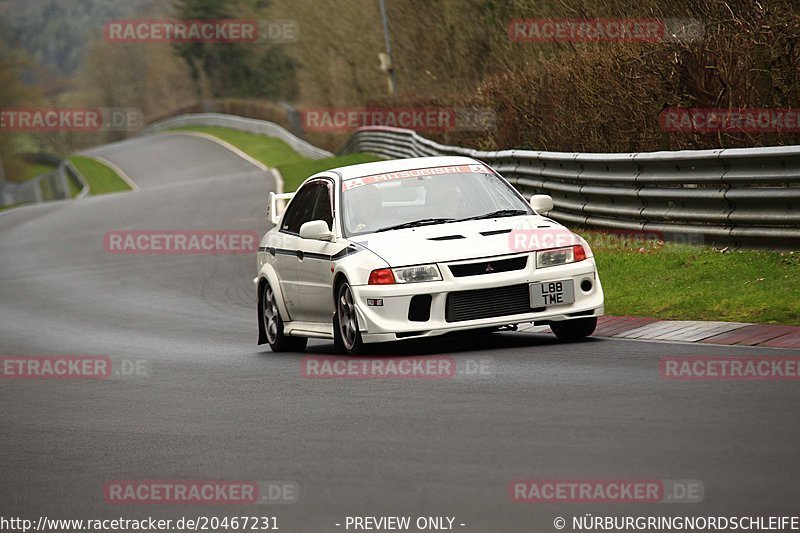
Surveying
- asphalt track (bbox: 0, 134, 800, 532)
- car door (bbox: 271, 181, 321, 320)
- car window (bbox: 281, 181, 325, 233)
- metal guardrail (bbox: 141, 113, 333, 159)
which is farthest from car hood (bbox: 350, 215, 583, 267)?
metal guardrail (bbox: 141, 113, 333, 159)

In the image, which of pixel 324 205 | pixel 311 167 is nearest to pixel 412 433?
pixel 324 205

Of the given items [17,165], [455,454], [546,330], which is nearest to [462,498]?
[455,454]

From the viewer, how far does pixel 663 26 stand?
1967cm

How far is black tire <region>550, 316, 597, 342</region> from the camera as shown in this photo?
37.1 ft

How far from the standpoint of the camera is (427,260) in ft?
35.8

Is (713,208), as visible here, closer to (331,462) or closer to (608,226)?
(608,226)

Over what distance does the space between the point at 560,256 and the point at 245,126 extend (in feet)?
243

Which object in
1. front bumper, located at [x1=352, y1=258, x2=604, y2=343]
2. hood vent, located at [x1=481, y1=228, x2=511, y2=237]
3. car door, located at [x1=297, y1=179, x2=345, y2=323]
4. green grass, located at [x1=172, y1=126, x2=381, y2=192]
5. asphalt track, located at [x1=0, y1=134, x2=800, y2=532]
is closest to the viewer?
asphalt track, located at [x1=0, y1=134, x2=800, y2=532]

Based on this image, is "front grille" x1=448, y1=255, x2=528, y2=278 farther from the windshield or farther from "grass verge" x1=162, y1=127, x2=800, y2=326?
"grass verge" x1=162, y1=127, x2=800, y2=326

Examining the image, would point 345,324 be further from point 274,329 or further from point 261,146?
point 261,146

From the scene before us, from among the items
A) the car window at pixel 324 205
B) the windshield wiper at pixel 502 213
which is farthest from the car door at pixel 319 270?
the windshield wiper at pixel 502 213

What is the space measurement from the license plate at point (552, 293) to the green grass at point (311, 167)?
29.3 meters

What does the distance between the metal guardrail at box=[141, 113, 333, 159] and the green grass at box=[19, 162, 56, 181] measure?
9.89 m

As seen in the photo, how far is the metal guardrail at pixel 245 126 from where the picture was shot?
65.5m
